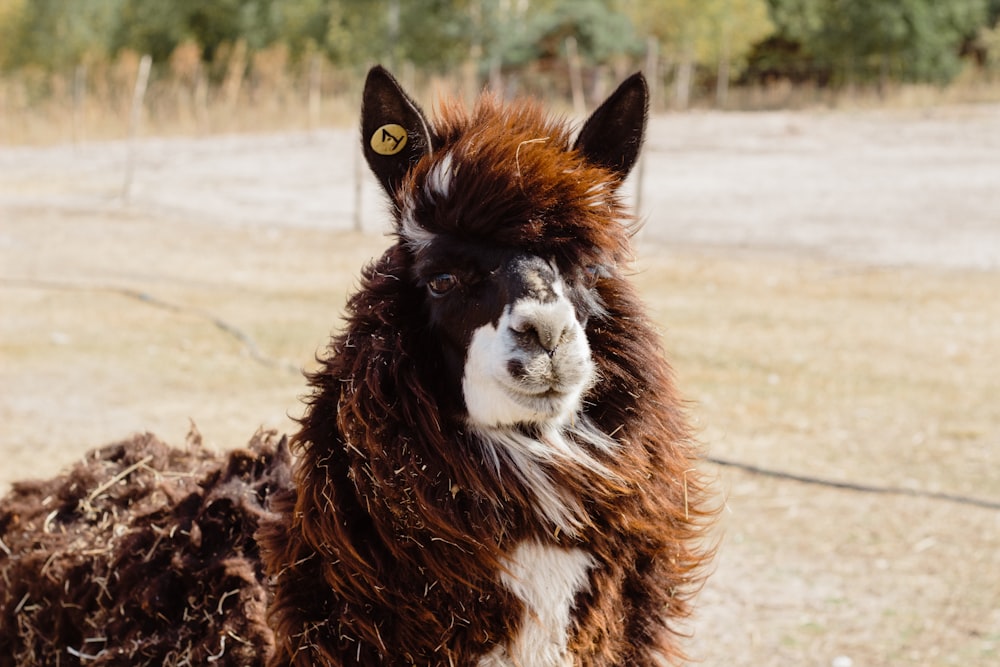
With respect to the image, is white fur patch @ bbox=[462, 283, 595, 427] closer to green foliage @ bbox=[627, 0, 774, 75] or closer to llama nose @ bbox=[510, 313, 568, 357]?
llama nose @ bbox=[510, 313, 568, 357]

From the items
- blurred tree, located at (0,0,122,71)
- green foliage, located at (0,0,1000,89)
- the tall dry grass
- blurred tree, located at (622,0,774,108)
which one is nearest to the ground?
the tall dry grass

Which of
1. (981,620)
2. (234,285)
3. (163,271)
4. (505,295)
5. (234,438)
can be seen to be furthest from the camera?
(163,271)

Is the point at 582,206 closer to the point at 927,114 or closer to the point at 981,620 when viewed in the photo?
the point at 981,620

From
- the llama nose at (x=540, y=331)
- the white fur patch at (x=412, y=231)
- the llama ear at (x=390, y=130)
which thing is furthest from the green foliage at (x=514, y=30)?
the llama nose at (x=540, y=331)

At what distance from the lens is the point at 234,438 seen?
21.8 feet

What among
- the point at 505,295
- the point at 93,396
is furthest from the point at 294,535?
the point at 93,396

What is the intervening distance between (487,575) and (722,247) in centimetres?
1343

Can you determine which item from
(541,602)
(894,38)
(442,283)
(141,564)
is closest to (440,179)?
(442,283)

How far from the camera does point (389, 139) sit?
2562mm

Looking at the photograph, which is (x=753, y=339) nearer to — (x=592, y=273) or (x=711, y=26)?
(x=592, y=273)

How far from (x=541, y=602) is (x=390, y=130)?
3.64ft

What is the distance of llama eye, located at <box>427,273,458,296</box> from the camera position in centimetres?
237

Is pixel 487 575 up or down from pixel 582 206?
down

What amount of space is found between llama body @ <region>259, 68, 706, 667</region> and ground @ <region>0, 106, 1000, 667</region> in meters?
0.32
